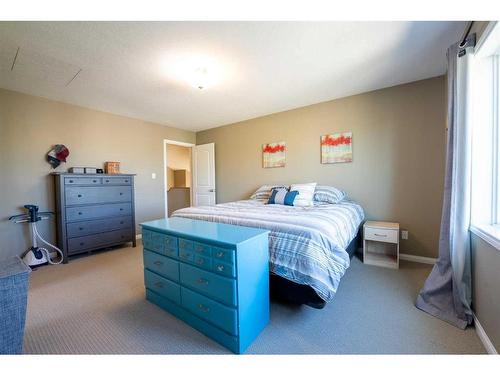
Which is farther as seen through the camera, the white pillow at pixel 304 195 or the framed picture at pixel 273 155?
the framed picture at pixel 273 155

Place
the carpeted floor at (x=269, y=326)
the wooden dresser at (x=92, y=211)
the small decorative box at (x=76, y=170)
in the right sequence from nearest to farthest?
the carpeted floor at (x=269, y=326), the wooden dresser at (x=92, y=211), the small decorative box at (x=76, y=170)

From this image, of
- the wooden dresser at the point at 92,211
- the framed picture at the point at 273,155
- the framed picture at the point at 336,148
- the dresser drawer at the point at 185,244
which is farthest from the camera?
the framed picture at the point at 273,155

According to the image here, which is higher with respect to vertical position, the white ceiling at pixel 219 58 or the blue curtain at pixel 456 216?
the white ceiling at pixel 219 58

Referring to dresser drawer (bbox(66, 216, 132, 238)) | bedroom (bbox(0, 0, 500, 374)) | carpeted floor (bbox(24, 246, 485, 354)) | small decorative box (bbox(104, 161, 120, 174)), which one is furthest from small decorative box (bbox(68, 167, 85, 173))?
carpeted floor (bbox(24, 246, 485, 354))

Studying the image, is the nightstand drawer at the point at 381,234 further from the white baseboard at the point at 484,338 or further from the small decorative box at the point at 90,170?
the small decorative box at the point at 90,170

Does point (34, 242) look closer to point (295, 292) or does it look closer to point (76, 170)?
point (76, 170)

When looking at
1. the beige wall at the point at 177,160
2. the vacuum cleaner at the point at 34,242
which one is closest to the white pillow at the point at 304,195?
the vacuum cleaner at the point at 34,242

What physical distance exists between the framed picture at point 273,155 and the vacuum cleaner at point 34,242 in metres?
3.43

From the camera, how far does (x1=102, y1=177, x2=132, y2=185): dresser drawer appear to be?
3.27 metres

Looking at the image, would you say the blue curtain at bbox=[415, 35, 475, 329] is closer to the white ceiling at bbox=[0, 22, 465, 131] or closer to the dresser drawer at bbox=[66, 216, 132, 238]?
the white ceiling at bbox=[0, 22, 465, 131]

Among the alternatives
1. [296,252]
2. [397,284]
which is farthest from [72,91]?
[397,284]

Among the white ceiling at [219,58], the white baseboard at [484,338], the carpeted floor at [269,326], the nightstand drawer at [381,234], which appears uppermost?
the white ceiling at [219,58]

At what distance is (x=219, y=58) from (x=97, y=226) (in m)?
2.95

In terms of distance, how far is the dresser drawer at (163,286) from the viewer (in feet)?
5.40
